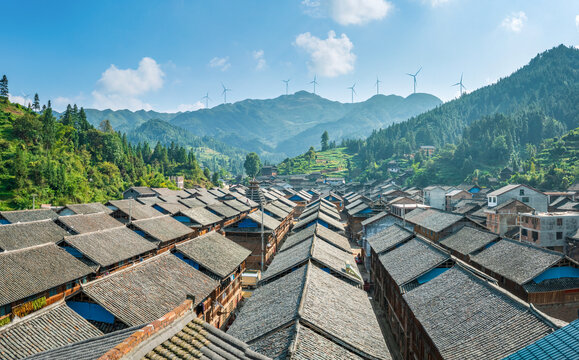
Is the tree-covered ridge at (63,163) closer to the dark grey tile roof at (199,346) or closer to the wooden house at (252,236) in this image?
the wooden house at (252,236)

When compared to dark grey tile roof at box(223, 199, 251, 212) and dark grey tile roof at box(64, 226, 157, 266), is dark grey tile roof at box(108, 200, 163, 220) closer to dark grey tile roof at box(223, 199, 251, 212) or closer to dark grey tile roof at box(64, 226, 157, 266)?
dark grey tile roof at box(223, 199, 251, 212)

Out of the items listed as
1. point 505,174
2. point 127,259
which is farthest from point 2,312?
point 505,174

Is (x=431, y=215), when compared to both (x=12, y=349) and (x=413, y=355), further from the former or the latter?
(x=12, y=349)

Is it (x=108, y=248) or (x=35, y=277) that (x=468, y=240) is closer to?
(x=108, y=248)

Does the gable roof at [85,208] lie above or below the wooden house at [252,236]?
above

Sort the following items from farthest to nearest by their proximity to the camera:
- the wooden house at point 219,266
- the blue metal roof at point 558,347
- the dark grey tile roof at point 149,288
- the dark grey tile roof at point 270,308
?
→ the wooden house at point 219,266 → the dark grey tile roof at point 149,288 → the dark grey tile roof at point 270,308 → the blue metal roof at point 558,347

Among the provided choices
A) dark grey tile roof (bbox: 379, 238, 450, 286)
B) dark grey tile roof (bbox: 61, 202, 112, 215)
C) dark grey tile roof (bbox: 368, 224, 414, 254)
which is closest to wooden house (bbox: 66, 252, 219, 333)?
dark grey tile roof (bbox: 379, 238, 450, 286)

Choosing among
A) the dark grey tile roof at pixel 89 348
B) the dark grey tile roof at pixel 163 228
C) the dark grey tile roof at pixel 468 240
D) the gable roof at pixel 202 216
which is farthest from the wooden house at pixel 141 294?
the gable roof at pixel 202 216
